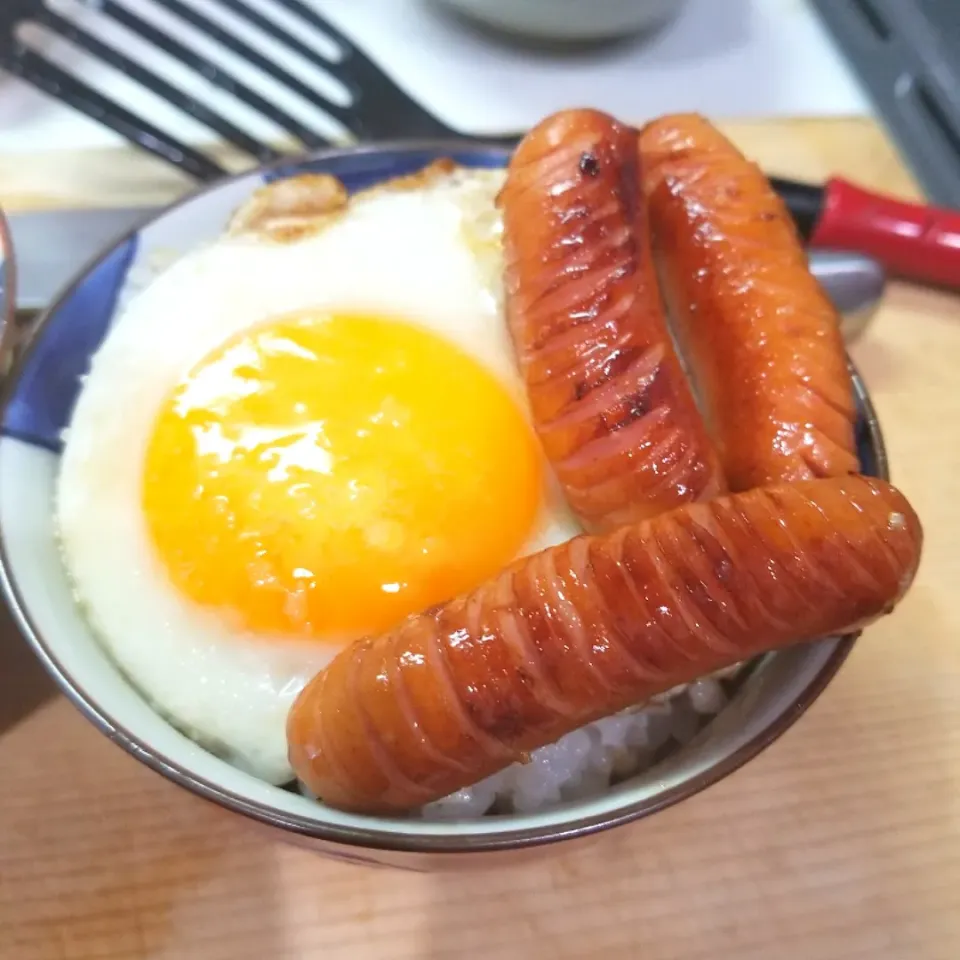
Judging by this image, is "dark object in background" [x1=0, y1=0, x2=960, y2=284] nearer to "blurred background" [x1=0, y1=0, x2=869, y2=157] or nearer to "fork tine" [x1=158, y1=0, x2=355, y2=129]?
"fork tine" [x1=158, y1=0, x2=355, y2=129]

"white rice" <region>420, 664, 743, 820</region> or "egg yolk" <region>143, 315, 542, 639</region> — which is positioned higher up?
"egg yolk" <region>143, 315, 542, 639</region>

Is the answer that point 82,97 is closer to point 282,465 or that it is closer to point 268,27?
point 268,27

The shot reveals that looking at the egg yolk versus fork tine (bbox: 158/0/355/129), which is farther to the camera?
fork tine (bbox: 158/0/355/129)

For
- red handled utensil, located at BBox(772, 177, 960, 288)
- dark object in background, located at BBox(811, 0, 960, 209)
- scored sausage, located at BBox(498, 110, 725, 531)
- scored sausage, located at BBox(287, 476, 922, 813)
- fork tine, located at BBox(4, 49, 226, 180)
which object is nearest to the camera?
scored sausage, located at BBox(287, 476, 922, 813)

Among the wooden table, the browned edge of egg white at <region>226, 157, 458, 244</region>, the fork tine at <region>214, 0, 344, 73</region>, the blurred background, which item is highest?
the fork tine at <region>214, 0, 344, 73</region>

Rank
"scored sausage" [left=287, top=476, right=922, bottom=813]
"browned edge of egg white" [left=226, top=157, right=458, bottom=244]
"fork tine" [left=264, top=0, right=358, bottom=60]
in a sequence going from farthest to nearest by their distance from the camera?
"fork tine" [left=264, top=0, right=358, bottom=60] → "browned edge of egg white" [left=226, top=157, right=458, bottom=244] → "scored sausage" [left=287, top=476, right=922, bottom=813]

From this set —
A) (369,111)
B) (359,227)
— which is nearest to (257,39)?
(369,111)

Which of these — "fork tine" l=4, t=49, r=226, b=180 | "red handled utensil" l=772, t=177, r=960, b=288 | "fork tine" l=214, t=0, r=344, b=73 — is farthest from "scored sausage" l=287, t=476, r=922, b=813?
"fork tine" l=214, t=0, r=344, b=73

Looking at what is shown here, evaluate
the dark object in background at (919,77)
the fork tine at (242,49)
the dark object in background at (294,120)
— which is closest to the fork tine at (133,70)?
the dark object in background at (294,120)
